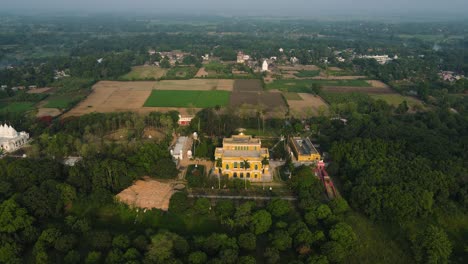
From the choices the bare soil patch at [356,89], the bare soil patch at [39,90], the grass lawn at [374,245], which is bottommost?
the grass lawn at [374,245]

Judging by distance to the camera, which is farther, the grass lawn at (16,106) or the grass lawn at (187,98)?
the grass lawn at (187,98)

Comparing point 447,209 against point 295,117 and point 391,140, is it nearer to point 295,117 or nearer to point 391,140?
point 391,140

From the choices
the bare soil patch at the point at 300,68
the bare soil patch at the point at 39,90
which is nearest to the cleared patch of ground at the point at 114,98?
the bare soil patch at the point at 39,90

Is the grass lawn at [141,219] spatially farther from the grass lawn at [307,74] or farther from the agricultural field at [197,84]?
the grass lawn at [307,74]

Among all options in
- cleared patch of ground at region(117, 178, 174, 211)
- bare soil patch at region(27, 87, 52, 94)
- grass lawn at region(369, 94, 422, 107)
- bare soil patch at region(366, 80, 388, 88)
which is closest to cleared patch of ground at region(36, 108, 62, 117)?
bare soil patch at region(27, 87, 52, 94)

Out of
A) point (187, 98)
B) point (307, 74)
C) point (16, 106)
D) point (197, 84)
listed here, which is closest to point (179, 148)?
point (187, 98)

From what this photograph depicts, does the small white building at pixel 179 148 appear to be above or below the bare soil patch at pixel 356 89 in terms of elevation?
below
